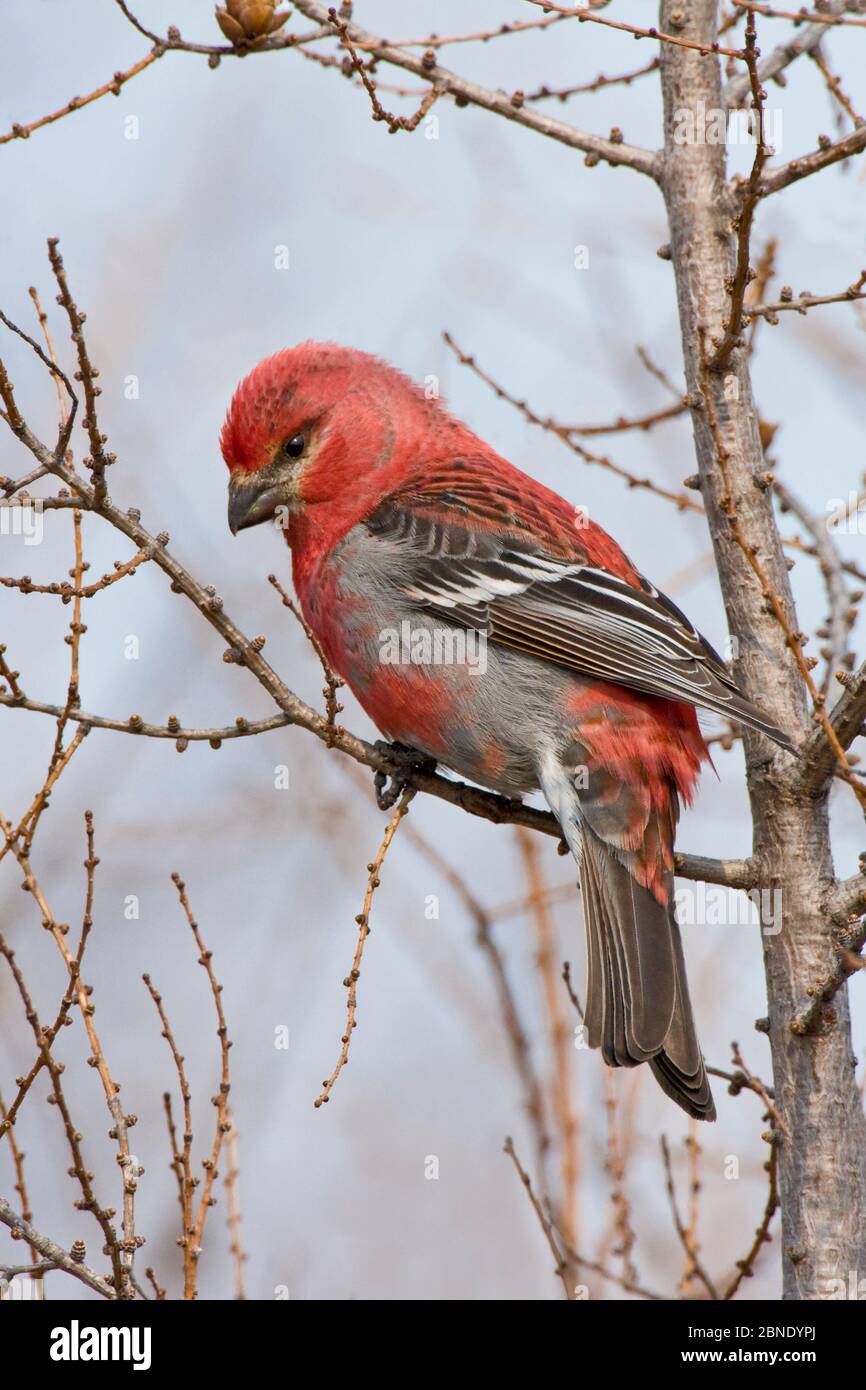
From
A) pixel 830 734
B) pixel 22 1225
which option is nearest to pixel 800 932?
pixel 830 734

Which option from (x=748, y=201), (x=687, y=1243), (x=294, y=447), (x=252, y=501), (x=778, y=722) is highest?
(x=294, y=447)

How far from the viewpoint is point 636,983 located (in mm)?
3914

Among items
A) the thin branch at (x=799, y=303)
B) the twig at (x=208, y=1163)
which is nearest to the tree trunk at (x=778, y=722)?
the thin branch at (x=799, y=303)

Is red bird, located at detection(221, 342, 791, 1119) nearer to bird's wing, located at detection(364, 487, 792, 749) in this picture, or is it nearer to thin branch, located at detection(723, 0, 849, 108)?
bird's wing, located at detection(364, 487, 792, 749)

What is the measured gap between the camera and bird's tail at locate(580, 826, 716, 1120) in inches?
148

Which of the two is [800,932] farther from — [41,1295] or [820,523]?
[41,1295]

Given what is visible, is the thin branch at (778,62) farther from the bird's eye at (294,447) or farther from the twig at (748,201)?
the bird's eye at (294,447)

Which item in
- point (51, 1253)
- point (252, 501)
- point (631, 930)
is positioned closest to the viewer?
point (51, 1253)

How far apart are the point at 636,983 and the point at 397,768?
903mm

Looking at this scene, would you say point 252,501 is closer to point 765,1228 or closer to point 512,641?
point 512,641

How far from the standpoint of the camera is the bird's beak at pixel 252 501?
191 inches

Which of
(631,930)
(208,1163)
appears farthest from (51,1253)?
(631,930)

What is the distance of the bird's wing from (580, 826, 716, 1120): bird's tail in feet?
1.72

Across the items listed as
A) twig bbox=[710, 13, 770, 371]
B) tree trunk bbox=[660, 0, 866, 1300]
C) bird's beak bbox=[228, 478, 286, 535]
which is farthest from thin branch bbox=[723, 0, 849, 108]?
bird's beak bbox=[228, 478, 286, 535]
